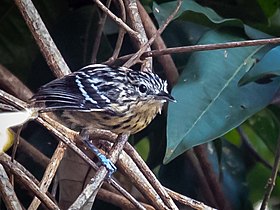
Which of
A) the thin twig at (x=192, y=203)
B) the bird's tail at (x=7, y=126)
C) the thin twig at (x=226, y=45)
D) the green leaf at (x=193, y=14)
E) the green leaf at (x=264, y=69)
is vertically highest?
the green leaf at (x=193, y=14)

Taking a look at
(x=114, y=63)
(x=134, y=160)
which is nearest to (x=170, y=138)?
(x=134, y=160)

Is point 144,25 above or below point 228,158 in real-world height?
above

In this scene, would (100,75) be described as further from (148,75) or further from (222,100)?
(222,100)

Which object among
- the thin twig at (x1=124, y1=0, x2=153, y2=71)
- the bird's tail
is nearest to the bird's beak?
the thin twig at (x1=124, y1=0, x2=153, y2=71)

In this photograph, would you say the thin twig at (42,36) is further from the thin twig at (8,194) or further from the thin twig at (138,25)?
the thin twig at (8,194)

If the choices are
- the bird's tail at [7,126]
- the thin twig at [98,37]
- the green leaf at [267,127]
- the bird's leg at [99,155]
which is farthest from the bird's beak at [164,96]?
the bird's tail at [7,126]

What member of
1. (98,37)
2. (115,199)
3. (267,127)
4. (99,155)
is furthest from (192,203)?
(267,127)

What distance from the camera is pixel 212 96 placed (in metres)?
2.30

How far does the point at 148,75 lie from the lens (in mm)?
2332

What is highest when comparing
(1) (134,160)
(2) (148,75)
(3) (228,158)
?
(2) (148,75)

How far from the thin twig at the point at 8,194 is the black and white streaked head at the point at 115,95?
309mm

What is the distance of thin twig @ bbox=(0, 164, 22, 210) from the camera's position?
194 centimetres

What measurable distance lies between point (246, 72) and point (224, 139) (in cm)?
71

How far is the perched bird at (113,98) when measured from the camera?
7.41ft
